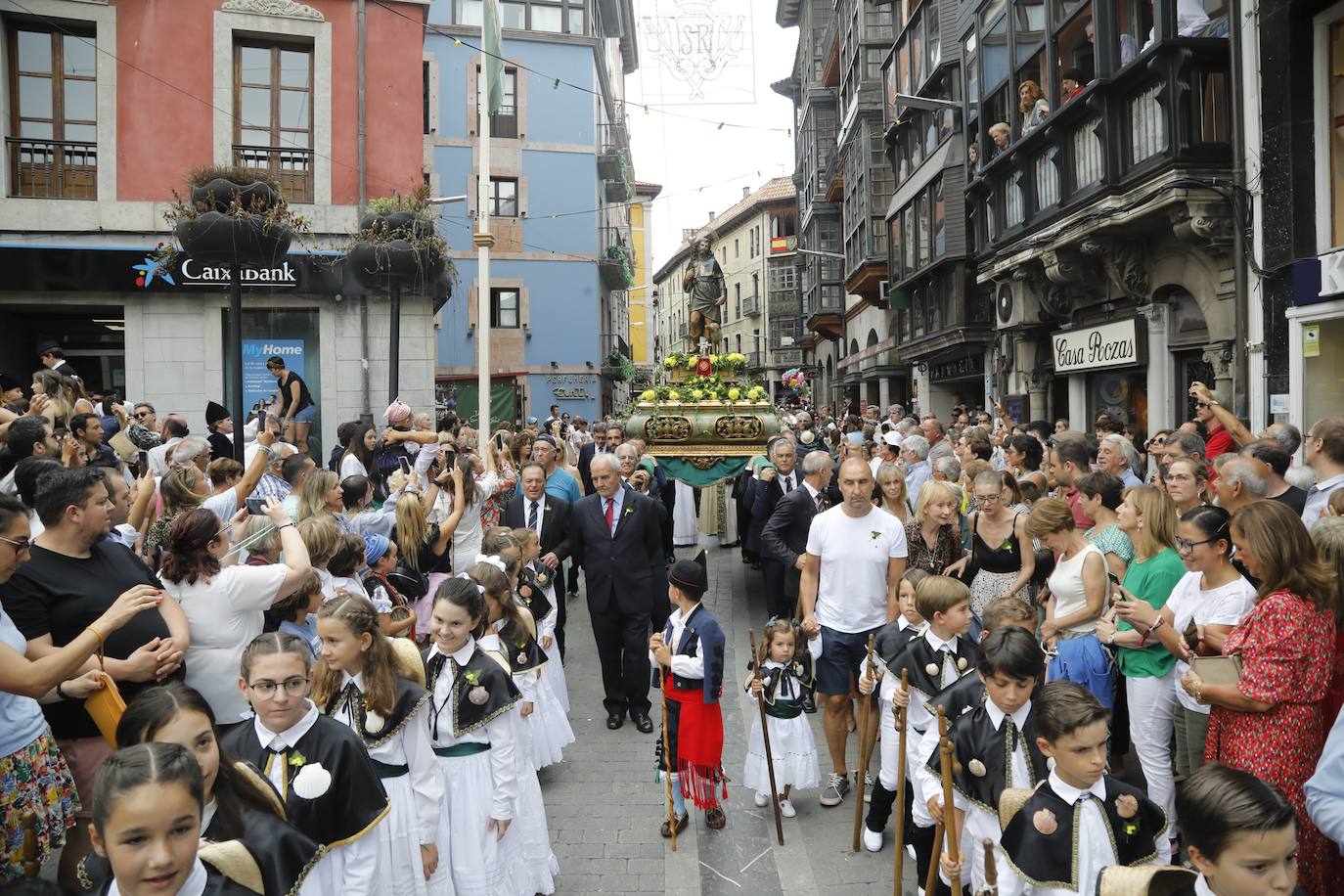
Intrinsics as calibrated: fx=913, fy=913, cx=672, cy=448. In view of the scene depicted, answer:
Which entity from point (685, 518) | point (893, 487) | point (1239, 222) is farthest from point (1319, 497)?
point (685, 518)

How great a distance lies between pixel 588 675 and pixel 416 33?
43.5ft

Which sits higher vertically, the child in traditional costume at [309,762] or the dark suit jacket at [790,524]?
the dark suit jacket at [790,524]

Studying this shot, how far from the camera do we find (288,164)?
16.1 m

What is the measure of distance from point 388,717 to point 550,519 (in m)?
4.13

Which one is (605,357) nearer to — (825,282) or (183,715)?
(825,282)

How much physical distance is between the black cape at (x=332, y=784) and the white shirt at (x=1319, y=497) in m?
5.47

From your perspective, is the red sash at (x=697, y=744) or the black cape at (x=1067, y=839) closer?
the black cape at (x=1067, y=839)

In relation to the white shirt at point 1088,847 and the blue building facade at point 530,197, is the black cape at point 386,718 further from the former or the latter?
the blue building facade at point 530,197

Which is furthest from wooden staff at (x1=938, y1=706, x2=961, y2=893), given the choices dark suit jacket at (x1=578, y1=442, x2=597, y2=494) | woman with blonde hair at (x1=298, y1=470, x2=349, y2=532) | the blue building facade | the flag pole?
the blue building facade

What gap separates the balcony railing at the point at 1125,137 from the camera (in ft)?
36.7

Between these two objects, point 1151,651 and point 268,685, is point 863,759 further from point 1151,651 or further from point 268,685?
point 268,685

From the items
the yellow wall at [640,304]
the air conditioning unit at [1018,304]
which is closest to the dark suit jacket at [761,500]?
the air conditioning unit at [1018,304]

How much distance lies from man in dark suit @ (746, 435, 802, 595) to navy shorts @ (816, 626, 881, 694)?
2.38 metres

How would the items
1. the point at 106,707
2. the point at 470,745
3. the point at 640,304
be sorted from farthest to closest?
1. the point at 640,304
2. the point at 470,745
3. the point at 106,707
